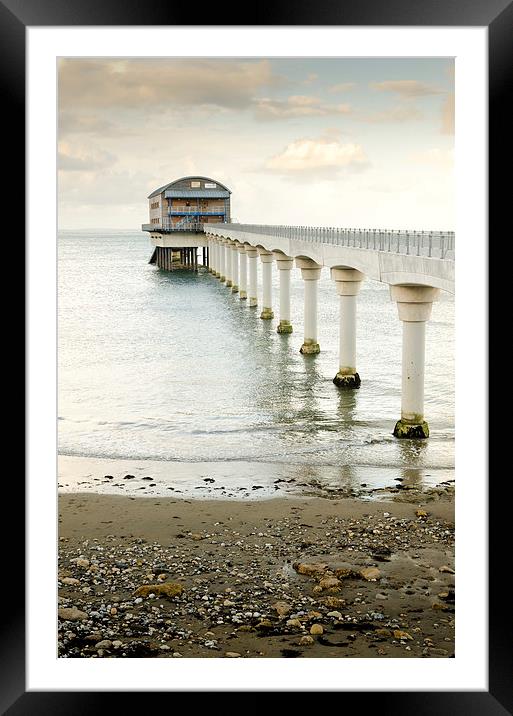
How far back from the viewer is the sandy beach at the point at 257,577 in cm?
680

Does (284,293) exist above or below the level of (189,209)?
below

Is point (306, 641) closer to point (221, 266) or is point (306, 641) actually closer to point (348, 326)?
point (348, 326)

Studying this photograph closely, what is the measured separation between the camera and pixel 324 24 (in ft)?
12.6

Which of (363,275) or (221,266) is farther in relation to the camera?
(221,266)

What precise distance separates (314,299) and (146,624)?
19980 millimetres

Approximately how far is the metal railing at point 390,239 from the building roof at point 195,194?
4283 centimetres

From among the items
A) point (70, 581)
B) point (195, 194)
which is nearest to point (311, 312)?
point (70, 581)

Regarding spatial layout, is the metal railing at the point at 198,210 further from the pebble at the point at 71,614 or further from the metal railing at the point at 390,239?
the pebble at the point at 71,614

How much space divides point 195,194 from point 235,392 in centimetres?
5013

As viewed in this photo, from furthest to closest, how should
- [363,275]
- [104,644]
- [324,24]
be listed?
1. [363,275]
2. [104,644]
3. [324,24]

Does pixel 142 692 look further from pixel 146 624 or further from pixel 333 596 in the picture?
pixel 333 596

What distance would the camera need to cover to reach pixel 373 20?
384 centimetres

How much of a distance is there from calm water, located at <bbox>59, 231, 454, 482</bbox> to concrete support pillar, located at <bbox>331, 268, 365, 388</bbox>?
411 millimetres
